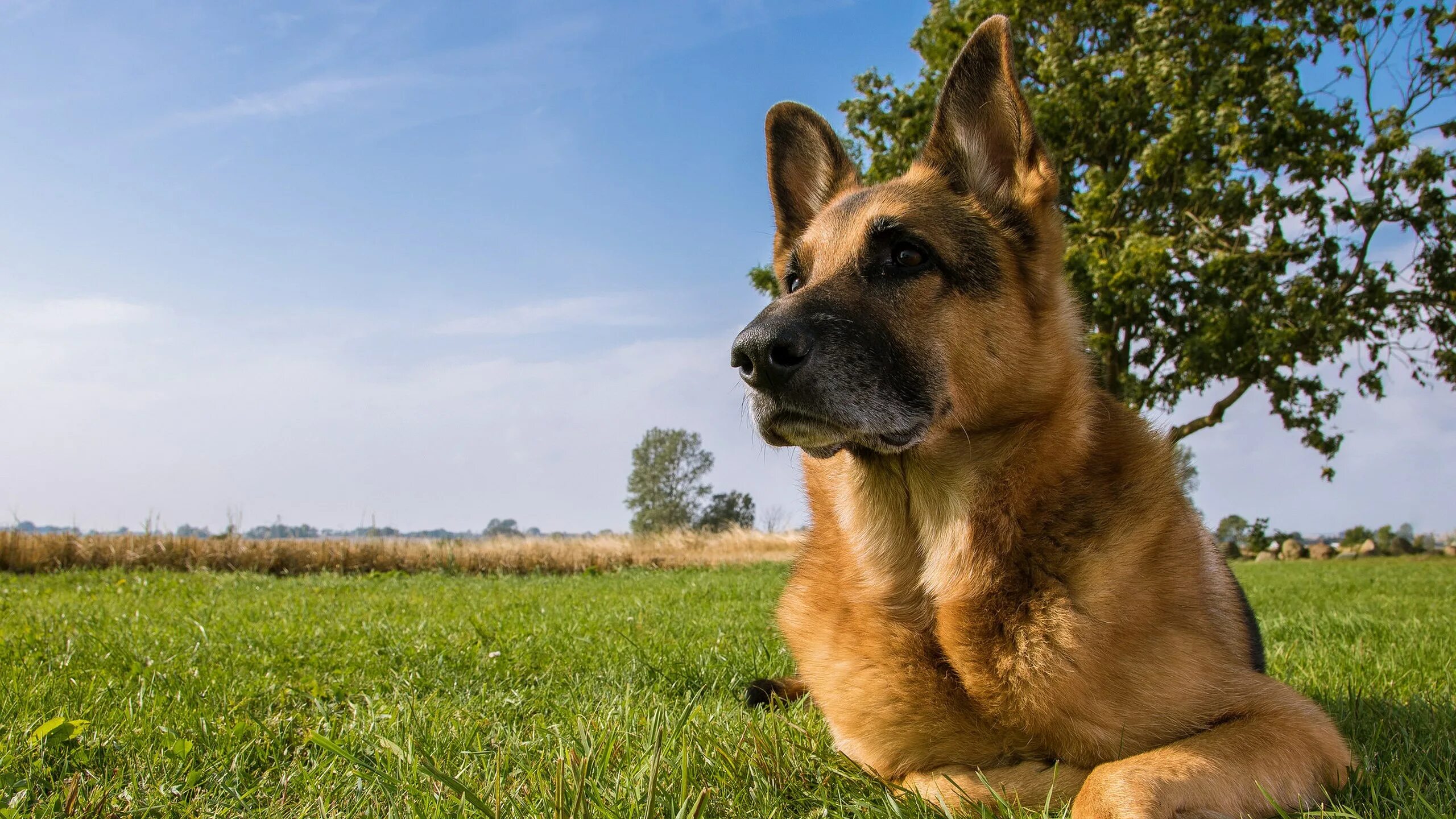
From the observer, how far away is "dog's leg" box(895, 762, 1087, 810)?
2479 millimetres

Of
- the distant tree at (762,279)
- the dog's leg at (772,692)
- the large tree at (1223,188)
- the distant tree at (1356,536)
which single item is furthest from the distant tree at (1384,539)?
the dog's leg at (772,692)

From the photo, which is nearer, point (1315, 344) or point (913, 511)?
point (913, 511)

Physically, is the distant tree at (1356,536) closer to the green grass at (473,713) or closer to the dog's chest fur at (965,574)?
the green grass at (473,713)

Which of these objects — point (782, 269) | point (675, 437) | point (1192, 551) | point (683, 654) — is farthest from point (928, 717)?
point (675, 437)

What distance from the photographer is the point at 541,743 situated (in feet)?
10.5

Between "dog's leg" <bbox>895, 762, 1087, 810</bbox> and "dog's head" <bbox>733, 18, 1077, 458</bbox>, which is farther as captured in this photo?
"dog's head" <bbox>733, 18, 1077, 458</bbox>

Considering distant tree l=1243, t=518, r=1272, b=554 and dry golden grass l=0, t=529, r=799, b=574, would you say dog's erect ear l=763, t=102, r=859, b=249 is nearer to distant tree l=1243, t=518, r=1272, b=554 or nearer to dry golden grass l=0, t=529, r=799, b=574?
dry golden grass l=0, t=529, r=799, b=574

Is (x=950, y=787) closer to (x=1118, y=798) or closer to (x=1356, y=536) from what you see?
(x=1118, y=798)

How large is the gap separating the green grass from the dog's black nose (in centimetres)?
122

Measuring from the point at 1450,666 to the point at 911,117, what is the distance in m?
21.1

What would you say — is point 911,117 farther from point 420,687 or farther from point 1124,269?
point 420,687

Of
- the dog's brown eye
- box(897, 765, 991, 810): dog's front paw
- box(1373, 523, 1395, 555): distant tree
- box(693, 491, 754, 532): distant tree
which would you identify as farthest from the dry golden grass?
box(693, 491, 754, 532): distant tree

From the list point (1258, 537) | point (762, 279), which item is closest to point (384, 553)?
point (762, 279)

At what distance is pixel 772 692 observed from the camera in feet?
13.1
